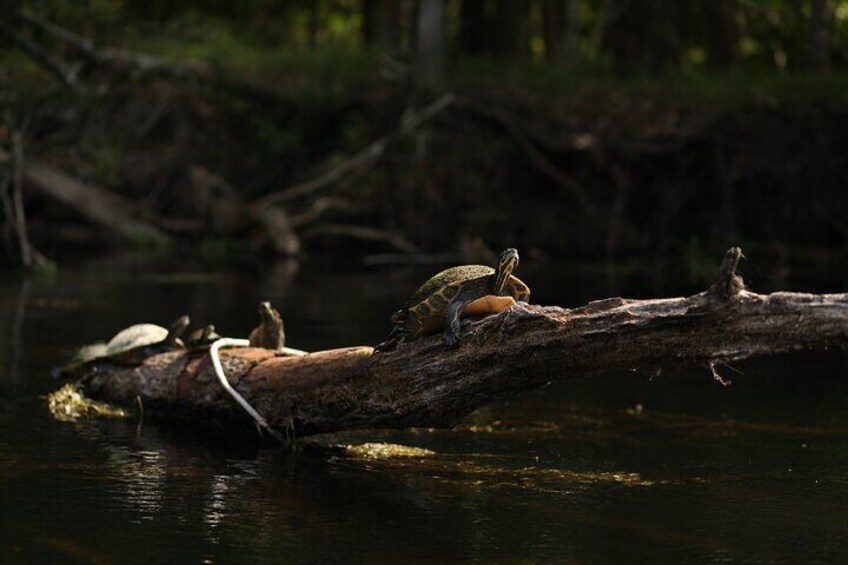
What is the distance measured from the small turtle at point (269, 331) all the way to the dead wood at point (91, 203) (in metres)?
17.2

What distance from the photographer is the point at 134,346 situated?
9.78 meters

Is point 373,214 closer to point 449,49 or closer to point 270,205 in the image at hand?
point 270,205

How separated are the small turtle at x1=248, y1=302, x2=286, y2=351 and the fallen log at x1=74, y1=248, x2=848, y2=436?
1.33 ft

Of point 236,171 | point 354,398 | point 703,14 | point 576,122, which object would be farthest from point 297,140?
point 354,398

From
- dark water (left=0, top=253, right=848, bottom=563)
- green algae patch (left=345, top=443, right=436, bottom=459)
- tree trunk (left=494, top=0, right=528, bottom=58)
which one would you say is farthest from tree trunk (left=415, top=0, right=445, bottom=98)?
green algae patch (left=345, top=443, right=436, bottom=459)

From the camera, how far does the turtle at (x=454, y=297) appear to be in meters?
7.91

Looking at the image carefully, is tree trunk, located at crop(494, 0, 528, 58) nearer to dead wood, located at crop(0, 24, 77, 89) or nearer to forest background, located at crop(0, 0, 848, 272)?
forest background, located at crop(0, 0, 848, 272)

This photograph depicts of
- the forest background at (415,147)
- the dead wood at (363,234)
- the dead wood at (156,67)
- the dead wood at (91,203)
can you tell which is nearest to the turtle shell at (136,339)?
the forest background at (415,147)

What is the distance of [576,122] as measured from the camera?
2806 cm

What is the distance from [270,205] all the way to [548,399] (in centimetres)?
1627

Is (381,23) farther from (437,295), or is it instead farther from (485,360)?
(485,360)

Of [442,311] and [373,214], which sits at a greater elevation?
[373,214]

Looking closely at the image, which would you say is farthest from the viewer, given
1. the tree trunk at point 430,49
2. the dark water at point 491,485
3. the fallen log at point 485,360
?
the tree trunk at point 430,49

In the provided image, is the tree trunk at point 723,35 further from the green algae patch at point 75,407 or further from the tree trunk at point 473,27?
the green algae patch at point 75,407
